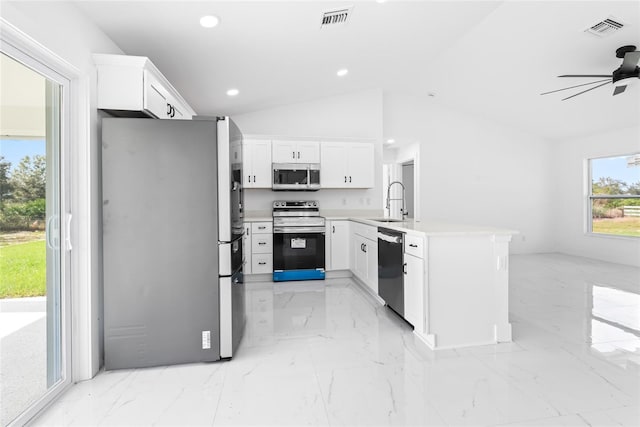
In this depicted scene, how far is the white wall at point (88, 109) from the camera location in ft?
5.50

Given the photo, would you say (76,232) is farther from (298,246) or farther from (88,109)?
(298,246)

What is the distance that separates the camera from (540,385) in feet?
6.09

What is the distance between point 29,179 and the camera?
166cm

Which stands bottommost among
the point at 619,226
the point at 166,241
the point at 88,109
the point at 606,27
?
the point at 619,226

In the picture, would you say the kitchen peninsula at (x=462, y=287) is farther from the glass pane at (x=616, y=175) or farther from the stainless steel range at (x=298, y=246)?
the glass pane at (x=616, y=175)

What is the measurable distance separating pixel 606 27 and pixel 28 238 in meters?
5.29

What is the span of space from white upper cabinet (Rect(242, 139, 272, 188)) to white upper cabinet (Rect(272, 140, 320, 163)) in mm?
119

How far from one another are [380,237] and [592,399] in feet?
6.45

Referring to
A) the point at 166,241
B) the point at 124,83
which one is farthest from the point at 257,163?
the point at 166,241

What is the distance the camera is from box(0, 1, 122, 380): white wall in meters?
1.68

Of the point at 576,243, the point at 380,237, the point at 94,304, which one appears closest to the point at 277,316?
the point at 380,237

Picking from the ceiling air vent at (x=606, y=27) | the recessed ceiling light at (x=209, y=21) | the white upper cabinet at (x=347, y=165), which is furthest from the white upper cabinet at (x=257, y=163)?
the ceiling air vent at (x=606, y=27)

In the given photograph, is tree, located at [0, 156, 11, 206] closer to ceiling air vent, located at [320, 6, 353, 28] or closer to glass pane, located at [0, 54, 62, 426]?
glass pane, located at [0, 54, 62, 426]

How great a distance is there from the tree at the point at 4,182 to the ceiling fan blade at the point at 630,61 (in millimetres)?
5109
